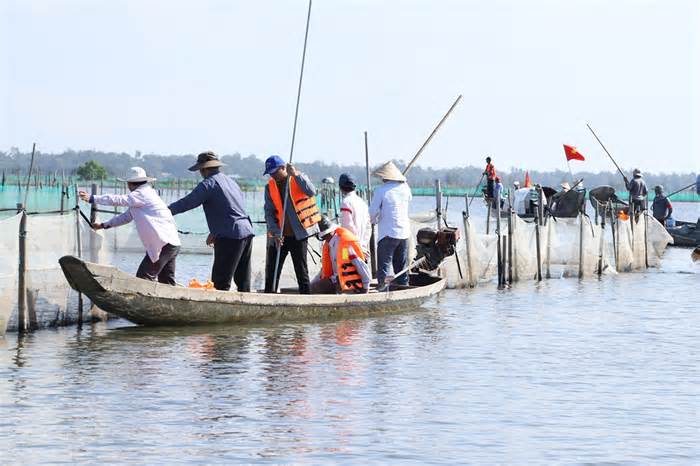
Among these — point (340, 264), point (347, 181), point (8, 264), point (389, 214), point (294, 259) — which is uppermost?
point (347, 181)

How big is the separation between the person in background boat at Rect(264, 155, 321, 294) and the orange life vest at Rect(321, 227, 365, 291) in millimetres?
439

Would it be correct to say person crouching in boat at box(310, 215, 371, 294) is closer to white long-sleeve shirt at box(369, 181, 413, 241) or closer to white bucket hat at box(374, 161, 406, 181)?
white long-sleeve shirt at box(369, 181, 413, 241)

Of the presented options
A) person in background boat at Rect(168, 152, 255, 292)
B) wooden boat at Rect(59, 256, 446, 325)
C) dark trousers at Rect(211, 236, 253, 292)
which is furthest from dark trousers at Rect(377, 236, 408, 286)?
person in background boat at Rect(168, 152, 255, 292)

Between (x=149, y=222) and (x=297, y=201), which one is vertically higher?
(x=297, y=201)

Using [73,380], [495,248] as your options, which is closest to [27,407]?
[73,380]

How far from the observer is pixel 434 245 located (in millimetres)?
18391

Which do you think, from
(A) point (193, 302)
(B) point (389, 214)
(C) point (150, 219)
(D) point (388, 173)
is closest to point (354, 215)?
→ (B) point (389, 214)

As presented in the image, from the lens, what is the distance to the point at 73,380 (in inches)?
440

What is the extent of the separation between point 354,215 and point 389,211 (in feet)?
2.53

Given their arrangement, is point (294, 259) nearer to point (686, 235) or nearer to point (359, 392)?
point (359, 392)

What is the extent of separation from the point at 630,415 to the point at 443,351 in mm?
3796

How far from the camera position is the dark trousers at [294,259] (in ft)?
49.4

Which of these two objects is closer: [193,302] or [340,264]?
[193,302]

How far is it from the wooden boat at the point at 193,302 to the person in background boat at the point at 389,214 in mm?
544
